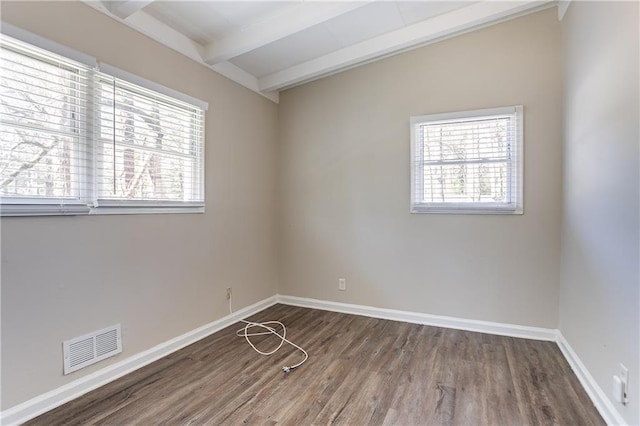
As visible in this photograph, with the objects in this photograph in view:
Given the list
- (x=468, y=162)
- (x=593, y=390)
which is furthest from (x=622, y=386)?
(x=468, y=162)

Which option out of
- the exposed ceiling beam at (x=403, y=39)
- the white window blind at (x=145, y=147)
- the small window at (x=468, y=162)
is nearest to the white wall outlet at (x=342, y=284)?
the small window at (x=468, y=162)

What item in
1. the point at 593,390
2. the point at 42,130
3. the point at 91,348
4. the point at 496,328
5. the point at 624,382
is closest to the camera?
the point at 624,382

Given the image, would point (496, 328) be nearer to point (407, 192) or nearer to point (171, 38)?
point (407, 192)

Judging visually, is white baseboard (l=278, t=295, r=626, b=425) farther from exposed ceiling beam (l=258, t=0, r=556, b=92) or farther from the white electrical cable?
exposed ceiling beam (l=258, t=0, r=556, b=92)

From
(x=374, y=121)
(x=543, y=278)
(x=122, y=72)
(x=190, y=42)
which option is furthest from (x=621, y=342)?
(x=190, y=42)

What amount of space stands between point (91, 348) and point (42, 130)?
139cm

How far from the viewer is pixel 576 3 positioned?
2.44m

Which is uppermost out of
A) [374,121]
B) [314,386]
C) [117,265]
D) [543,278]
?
[374,121]

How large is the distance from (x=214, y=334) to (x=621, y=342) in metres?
2.93

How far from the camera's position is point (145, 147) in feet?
8.25

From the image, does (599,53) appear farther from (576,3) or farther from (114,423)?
(114,423)

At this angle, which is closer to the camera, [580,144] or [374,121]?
[580,144]

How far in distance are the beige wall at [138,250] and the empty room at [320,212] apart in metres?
0.01

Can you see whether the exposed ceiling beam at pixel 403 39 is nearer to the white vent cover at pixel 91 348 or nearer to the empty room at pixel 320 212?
the empty room at pixel 320 212
